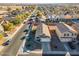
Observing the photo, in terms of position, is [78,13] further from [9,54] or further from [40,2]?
[9,54]

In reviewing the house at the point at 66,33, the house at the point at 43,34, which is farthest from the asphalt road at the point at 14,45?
the house at the point at 66,33

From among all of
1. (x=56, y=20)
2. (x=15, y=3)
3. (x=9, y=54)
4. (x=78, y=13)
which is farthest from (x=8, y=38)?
(x=78, y=13)

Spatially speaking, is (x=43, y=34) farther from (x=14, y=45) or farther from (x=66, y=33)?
(x=14, y=45)

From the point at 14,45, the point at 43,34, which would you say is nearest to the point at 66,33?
the point at 43,34

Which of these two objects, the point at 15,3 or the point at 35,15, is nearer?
the point at 15,3

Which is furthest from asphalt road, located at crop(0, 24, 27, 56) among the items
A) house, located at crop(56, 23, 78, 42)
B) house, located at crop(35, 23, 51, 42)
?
house, located at crop(56, 23, 78, 42)

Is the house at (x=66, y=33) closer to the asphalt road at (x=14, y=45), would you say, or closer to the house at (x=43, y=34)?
the house at (x=43, y=34)

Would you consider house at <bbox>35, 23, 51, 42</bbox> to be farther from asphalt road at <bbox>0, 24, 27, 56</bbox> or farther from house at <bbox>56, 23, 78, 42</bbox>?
asphalt road at <bbox>0, 24, 27, 56</bbox>
